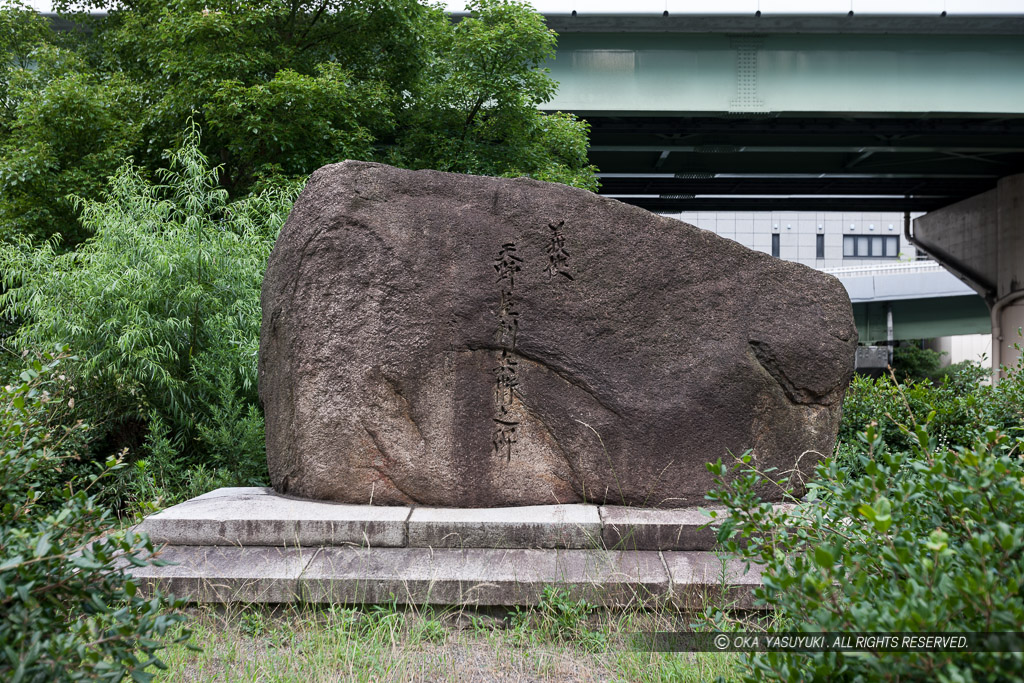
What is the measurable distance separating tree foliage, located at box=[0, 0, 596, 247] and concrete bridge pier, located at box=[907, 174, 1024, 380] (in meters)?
11.5

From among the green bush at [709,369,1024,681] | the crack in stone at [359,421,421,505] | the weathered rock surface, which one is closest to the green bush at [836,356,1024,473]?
the weathered rock surface

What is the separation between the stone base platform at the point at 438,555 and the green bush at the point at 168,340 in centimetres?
139

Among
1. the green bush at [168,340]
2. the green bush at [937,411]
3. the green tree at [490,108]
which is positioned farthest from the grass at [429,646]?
the green tree at [490,108]

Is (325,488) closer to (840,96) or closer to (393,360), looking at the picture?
(393,360)

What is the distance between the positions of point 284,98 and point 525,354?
5.08 meters

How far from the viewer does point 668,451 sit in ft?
12.5

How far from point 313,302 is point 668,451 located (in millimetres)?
2004

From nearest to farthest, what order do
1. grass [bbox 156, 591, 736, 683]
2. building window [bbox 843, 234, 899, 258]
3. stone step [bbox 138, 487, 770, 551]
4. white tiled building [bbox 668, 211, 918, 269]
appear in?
grass [bbox 156, 591, 736, 683], stone step [bbox 138, 487, 770, 551], white tiled building [bbox 668, 211, 918, 269], building window [bbox 843, 234, 899, 258]

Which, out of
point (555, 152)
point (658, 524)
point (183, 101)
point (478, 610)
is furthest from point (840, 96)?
point (478, 610)

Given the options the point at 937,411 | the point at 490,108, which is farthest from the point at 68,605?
the point at 490,108

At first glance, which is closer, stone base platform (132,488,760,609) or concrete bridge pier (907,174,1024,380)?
stone base platform (132,488,760,609)

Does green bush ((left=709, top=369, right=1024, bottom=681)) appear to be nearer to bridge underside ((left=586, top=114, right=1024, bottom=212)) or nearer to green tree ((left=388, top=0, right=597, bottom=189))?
green tree ((left=388, top=0, right=597, bottom=189))

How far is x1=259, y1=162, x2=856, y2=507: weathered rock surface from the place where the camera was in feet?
12.4

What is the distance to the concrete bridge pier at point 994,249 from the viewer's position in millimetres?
15516
